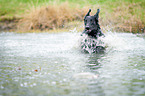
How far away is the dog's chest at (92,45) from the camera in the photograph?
11.4 meters

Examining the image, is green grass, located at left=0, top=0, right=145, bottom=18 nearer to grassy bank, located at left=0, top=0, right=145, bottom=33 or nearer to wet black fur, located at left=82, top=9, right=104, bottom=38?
grassy bank, located at left=0, top=0, right=145, bottom=33

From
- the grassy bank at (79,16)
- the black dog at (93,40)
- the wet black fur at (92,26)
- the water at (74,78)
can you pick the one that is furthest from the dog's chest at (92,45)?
the grassy bank at (79,16)

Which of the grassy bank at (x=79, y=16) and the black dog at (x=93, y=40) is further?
the grassy bank at (x=79, y=16)

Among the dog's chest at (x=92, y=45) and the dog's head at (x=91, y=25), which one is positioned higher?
the dog's head at (x=91, y=25)

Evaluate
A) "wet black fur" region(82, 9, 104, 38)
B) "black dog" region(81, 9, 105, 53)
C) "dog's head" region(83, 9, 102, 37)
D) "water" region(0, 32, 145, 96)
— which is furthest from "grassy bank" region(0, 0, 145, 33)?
"water" region(0, 32, 145, 96)

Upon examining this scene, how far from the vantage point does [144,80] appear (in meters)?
6.12

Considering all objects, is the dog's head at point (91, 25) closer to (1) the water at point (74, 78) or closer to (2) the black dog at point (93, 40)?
(2) the black dog at point (93, 40)

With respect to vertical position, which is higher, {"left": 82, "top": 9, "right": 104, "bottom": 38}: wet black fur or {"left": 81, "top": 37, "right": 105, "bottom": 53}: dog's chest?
{"left": 82, "top": 9, "right": 104, "bottom": 38}: wet black fur

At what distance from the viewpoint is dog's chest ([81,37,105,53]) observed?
447 inches

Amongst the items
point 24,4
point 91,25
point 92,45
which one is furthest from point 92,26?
point 24,4

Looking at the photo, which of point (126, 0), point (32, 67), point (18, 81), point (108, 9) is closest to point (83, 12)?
point (108, 9)

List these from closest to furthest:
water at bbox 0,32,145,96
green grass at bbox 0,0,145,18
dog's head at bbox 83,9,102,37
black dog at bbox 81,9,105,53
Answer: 1. water at bbox 0,32,145,96
2. dog's head at bbox 83,9,102,37
3. black dog at bbox 81,9,105,53
4. green grass at bbox 0,0,145,18

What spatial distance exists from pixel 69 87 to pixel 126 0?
86.4 ft

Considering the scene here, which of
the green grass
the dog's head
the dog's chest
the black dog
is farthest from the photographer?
the green grass
